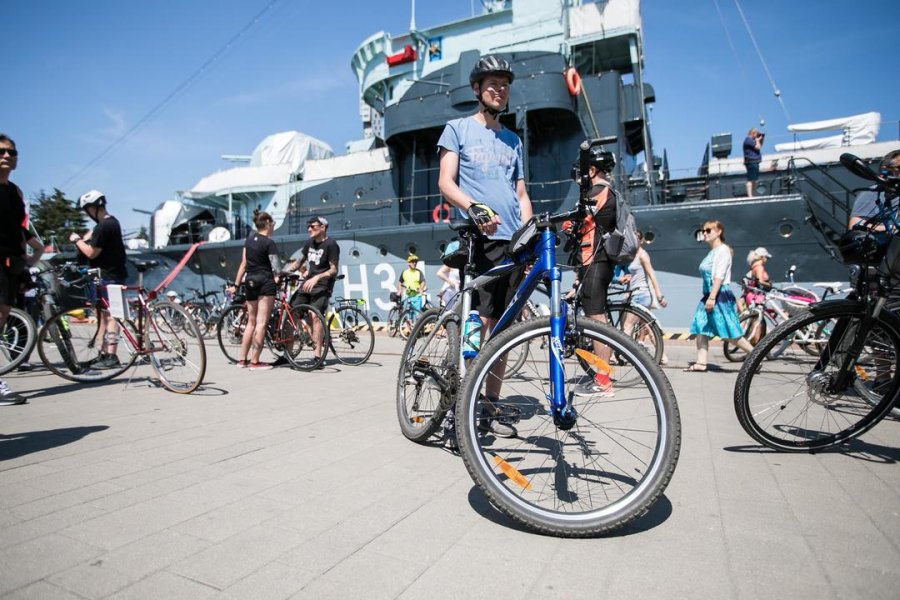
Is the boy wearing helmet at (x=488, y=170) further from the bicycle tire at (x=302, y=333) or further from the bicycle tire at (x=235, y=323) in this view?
the bicycle tire at (x=235, y=323)

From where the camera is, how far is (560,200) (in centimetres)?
1166

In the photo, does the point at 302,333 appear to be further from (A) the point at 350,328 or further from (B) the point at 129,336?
(B) the point at 129,336

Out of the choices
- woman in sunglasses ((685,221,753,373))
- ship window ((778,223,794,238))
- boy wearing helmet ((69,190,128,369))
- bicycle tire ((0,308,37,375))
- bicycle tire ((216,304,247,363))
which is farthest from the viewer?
ship window ((778,223,794,238))

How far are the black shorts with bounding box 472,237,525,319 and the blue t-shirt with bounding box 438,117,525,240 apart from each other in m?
0.11

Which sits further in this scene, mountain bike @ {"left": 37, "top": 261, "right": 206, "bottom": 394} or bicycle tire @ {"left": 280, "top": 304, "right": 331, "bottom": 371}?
bicycle tire @ {"left": 280, "top": 304, "right": 331, "bottom": 371}

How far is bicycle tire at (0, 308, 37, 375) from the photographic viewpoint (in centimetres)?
453

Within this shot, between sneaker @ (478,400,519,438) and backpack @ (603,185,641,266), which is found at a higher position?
backpack @ (603,185,641,266)

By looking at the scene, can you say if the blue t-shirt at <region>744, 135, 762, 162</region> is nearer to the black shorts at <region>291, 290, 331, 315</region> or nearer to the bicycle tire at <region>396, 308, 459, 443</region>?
the black shorts at <region>291, 290, 331, 315</region>

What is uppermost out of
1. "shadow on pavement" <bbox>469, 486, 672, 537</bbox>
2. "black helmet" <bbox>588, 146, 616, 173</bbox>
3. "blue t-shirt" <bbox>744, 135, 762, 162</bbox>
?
"blue t-shirt" <bbox>744, 135, 762, 162</bbox>

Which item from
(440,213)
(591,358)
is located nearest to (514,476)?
(591,358)

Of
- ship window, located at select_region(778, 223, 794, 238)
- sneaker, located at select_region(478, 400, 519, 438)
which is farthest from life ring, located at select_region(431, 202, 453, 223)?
sneaker, located at select_region(478, 400, 519, 438)

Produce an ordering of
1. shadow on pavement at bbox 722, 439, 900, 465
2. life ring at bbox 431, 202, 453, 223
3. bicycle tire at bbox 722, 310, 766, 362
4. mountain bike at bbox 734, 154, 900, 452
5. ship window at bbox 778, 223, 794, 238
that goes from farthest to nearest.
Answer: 1. life ring at bbox 431, 202, 453, 223
2. ship window at bbox 778, 223, 794, 238
3. bicycle tire at bbox 722, 310, 766, 362
4. shadow on pavement at bbox 722, 439, 900, 465
5. mountain bike at bbox 734, 154, 900, 452

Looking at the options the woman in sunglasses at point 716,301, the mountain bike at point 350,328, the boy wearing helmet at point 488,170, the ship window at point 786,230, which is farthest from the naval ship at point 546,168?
the boy wearing helmet at point 488,170

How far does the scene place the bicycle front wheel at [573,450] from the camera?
1.67m
